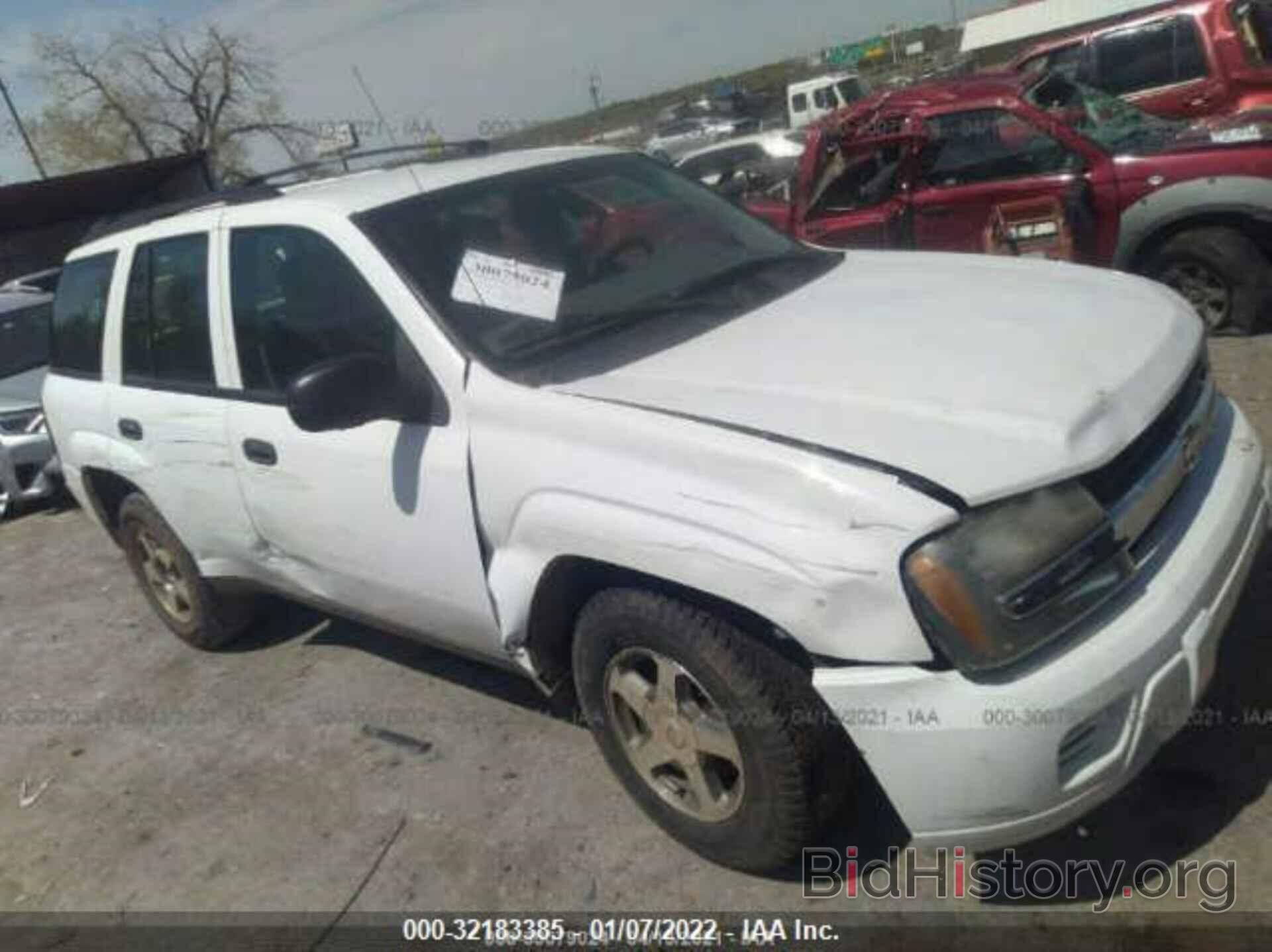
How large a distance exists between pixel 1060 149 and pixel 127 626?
5612mm

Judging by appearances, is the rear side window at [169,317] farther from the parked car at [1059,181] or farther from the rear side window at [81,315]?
the parked car at [1059,181]

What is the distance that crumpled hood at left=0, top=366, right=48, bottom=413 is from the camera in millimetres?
7922

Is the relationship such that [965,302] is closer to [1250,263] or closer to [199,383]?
[199,383]

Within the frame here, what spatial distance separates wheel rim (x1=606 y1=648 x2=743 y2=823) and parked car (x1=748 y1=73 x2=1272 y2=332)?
4.49 metres

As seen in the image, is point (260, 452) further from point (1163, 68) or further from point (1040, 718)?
point (1163, 68)

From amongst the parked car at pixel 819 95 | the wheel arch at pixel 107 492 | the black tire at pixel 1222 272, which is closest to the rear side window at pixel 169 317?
the wheel arch at pixel 107 492

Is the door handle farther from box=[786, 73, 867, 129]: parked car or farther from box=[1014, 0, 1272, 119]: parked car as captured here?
box=[786, 73, 867, 129]: parked car

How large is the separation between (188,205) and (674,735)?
271 centimetres

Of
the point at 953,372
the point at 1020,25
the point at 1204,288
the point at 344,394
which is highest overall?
the point at 344,394

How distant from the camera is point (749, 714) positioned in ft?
7.50

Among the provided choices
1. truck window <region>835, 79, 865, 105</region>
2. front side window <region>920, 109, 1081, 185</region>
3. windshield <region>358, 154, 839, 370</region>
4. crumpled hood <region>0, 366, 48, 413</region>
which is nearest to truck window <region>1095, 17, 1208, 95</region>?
front side window <region>920, 109, 1081, 185</region>

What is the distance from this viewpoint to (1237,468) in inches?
103

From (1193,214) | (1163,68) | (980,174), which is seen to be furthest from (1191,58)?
(1193,214)

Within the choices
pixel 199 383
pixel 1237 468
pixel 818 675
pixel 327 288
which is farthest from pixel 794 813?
pixel 199 383
